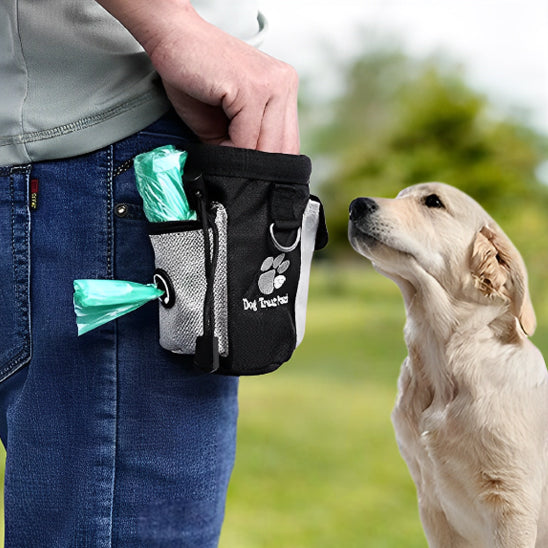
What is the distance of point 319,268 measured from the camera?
7.98 metres

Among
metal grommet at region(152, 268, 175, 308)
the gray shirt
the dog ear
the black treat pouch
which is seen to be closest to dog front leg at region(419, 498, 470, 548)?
the dog ear

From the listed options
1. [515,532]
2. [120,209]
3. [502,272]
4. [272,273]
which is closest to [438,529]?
[515,532]

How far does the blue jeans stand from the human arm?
0.05 m

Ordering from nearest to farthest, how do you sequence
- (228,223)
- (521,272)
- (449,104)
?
(228,223)
(521,272)
(449,104)

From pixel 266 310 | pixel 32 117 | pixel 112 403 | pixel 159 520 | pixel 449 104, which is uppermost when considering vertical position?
pixel 32 117

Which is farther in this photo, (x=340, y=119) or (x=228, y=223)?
(x=340, y=119)

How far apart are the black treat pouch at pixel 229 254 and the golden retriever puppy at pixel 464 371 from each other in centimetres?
25

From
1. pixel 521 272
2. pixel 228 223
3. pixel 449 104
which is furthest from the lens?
pixel 449 104

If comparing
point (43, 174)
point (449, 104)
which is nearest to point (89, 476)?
point (43, 174)

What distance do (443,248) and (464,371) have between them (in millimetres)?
168

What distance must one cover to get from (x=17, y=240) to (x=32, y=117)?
0.12 m

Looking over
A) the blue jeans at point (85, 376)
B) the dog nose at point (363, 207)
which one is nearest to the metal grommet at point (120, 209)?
the blue jeans at point (85, 376)

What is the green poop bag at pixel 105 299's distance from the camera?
69cm

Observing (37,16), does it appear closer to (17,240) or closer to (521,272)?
(17,240)
